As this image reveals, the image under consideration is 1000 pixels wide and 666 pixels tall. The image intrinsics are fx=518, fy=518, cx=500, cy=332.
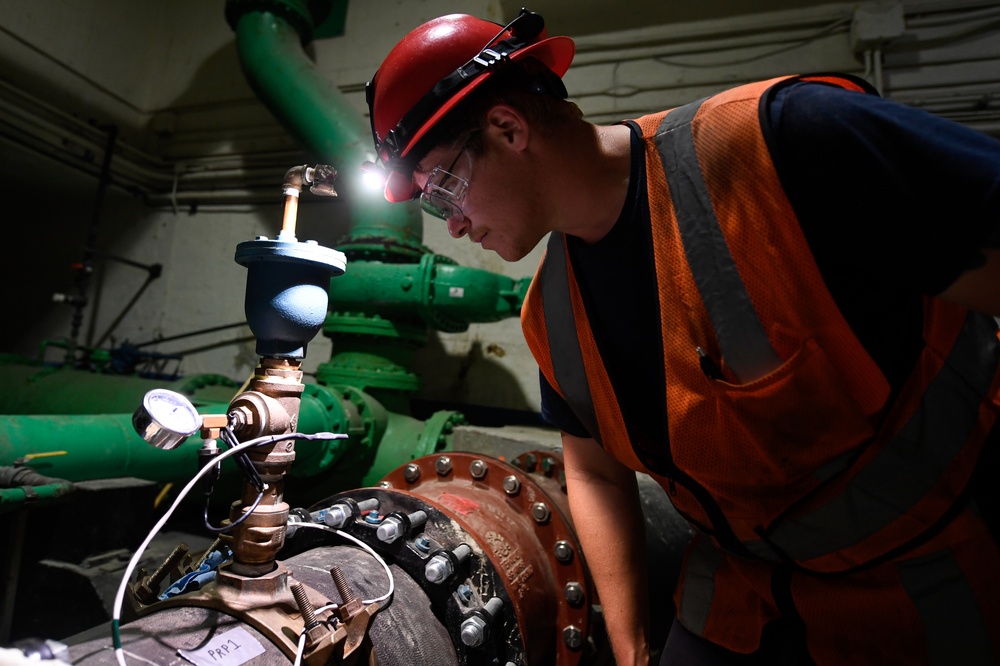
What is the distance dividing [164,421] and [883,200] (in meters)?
0.71

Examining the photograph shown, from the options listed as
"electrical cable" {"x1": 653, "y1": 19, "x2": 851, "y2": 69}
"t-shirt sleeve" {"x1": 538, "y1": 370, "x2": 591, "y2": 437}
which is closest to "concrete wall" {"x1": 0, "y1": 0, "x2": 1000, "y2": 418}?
"electrical cable" {"x1": 653, "y1": 19, "x2": 851, "y2": 69}

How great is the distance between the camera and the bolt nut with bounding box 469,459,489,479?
1067 mm

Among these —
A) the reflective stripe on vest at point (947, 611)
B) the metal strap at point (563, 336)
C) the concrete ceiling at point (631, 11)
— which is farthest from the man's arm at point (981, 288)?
the concrete ceiling at point (631, 11)

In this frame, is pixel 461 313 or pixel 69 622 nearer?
pixel 69 622

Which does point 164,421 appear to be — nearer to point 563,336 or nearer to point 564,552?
point 563,336

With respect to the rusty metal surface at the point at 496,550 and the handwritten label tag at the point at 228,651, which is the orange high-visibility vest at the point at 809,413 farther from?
the handwritten label tag at the point at 228,651

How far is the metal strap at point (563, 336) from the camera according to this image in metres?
0.82

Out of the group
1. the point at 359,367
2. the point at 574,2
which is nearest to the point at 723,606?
the point at 359,367

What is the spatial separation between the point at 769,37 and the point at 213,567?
3.10 meters

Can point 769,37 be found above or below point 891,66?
above

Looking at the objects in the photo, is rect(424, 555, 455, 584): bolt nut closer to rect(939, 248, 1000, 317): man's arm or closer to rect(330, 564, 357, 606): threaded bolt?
rect(330, 564, 357, 606): threaded bolt

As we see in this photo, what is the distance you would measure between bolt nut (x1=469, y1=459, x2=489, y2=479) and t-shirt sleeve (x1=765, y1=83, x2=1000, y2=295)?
723mm

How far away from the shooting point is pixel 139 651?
45cm

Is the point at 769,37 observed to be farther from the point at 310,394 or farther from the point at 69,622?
the point at 69,622
